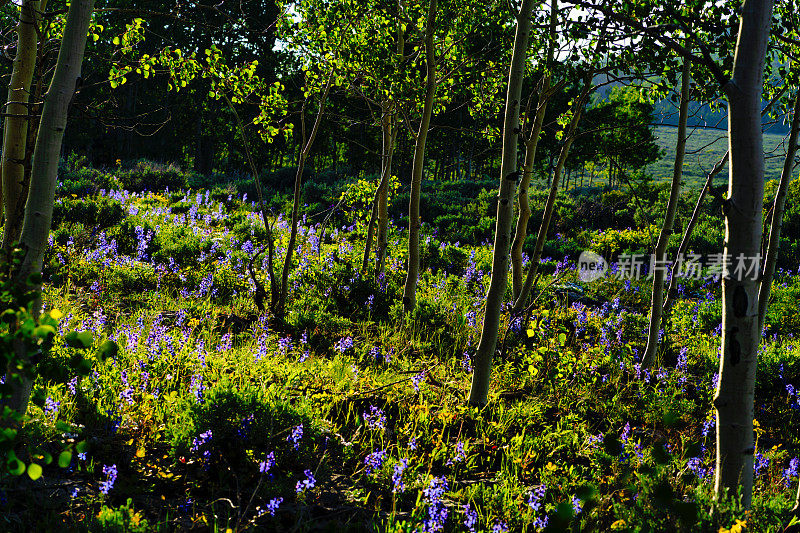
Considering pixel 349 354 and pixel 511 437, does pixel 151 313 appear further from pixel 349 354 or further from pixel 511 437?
pixel 511 437

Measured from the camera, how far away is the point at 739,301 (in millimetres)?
2412

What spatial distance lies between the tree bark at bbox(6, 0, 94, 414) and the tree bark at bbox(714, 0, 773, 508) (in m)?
3.21

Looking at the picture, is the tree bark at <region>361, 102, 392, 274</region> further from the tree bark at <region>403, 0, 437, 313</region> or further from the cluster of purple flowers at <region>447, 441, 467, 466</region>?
the cluster of purple flowers at <region>447, 441, 467, 466</region>

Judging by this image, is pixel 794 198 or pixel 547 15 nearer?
pixel 547 15

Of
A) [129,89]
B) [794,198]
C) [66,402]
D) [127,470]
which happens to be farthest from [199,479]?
[129,89]

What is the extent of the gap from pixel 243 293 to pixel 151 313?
1.43m

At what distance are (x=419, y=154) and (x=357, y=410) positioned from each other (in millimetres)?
3196

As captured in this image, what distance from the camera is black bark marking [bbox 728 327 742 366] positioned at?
2.45m

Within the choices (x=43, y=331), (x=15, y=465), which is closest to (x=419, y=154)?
(x=43, y=331)

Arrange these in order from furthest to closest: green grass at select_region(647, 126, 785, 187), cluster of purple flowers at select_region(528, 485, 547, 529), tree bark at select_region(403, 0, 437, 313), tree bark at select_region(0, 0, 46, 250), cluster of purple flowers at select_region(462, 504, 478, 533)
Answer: tree bark at select_region(403, 0, 437, 313)
green grass at select_region(647, 126, 785, 187)
tree bark at select_region(0, 0, 46, 250)
cluster of purple flowers at select_region(528, 485, 547, 529)
cluster of purple flowers at select_region(462, 504, 478, 533)

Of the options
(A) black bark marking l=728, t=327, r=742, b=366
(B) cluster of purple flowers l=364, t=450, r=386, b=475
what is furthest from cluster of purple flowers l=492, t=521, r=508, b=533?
(A) black bark marking l=728, t=327, r=742, b=366

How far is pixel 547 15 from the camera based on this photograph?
5180 mm

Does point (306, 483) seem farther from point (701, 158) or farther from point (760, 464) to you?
point (701, 158)

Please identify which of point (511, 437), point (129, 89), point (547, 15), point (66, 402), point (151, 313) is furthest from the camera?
point (129, 89)
